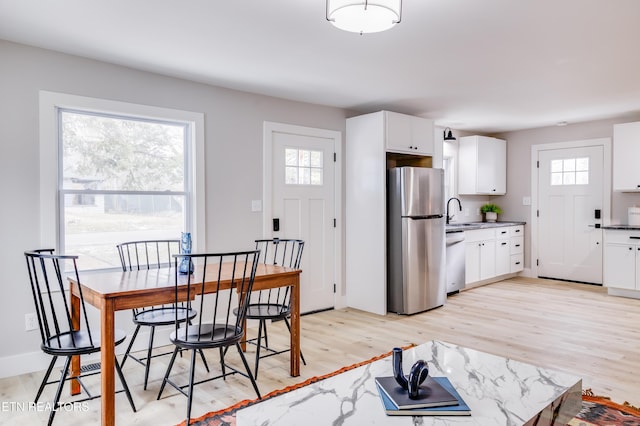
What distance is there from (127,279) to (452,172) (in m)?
5.14

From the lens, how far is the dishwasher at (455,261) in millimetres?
5395

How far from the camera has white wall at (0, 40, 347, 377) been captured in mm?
3012

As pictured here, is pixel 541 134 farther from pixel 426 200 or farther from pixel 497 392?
pixel 497 392

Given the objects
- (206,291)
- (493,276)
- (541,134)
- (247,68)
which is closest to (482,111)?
(541,134)

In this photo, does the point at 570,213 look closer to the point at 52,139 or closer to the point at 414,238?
the point at 414,238

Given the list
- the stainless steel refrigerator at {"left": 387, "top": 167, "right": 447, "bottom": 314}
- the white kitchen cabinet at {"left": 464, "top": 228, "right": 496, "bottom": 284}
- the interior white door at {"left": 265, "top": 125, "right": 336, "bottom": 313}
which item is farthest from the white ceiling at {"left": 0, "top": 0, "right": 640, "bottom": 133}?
the white kitchen cabinet at {"left": 464, "top": 228, "right": 496, "bottom": 284}

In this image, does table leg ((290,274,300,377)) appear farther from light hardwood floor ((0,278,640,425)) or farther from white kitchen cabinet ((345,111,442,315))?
white kitchen cabinet ((345,111,442,315))

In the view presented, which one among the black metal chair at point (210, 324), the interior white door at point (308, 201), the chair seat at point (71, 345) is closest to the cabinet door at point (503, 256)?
the interior white door at point (308, 201)

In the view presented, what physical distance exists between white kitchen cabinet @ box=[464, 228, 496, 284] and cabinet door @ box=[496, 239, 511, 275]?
109 mm

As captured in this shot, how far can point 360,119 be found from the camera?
494cm

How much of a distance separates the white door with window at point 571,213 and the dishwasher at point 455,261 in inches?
72.7

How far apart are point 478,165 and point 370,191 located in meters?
2.50

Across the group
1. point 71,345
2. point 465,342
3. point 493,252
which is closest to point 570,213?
point 493,252

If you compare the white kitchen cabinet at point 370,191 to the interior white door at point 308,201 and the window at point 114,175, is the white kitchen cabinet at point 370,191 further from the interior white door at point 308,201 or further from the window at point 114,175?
the window at point 114,175
